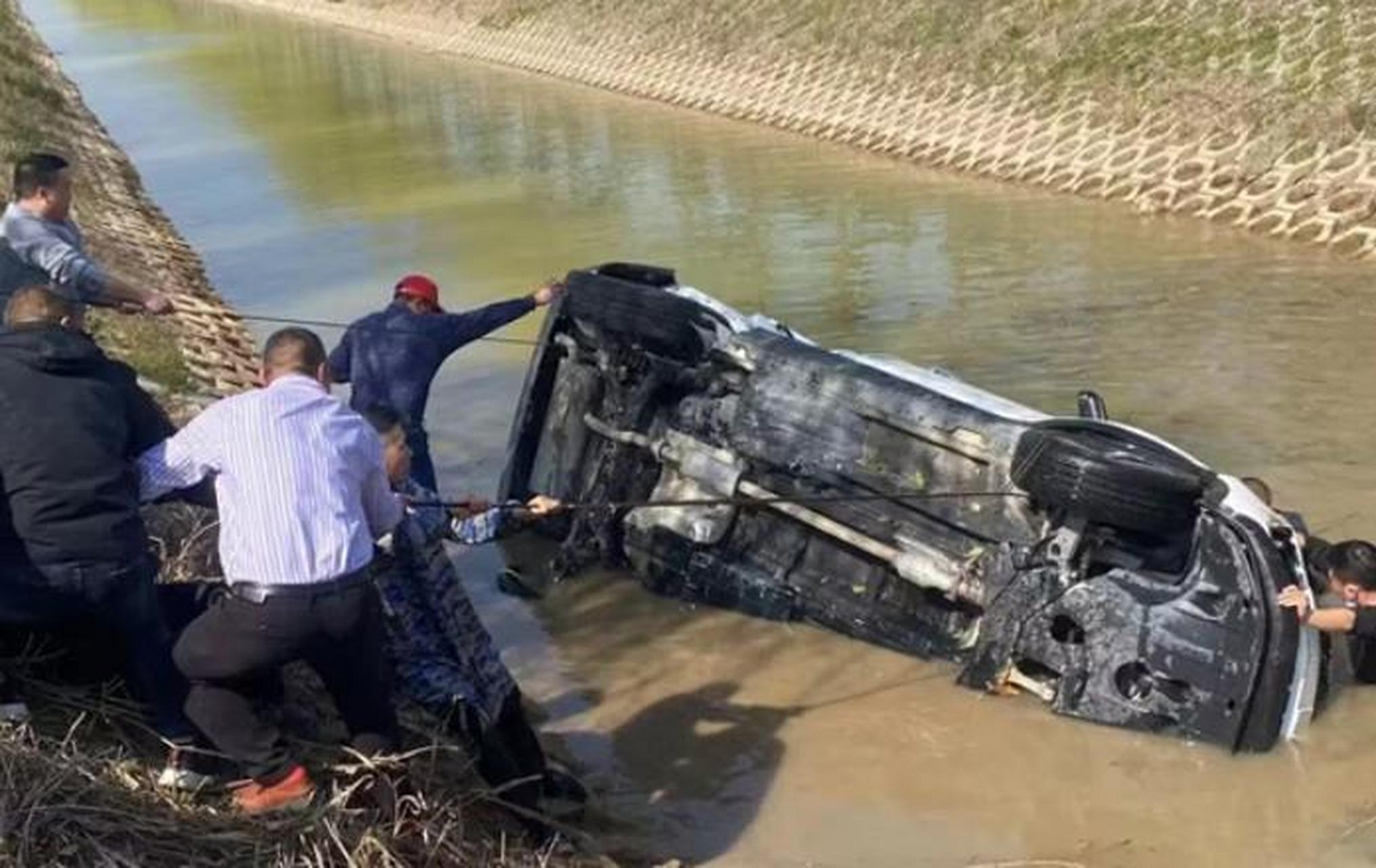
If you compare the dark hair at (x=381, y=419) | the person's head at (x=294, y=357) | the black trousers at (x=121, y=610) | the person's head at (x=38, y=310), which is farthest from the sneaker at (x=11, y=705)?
the dark hair at (x=381, y=419)

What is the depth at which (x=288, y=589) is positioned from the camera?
427cm

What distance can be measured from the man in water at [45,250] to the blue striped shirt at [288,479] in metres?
3.26

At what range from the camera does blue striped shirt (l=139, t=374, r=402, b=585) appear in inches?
168

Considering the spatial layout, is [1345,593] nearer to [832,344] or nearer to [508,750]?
[508,750]

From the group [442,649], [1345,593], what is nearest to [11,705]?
[442,649]

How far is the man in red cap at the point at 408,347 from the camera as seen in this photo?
762 centimetres

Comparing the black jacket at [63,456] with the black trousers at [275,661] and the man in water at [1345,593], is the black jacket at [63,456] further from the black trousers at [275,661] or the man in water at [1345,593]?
the man in water at [1345,593]

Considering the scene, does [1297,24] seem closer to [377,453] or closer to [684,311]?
[684,311]

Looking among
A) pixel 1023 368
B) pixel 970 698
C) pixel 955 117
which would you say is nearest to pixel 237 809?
pixel 970 698

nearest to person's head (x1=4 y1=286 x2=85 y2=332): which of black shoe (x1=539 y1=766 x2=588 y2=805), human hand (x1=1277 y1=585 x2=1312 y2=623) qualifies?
black shoe (x1=539 y1=766 x2=588 y2=805)

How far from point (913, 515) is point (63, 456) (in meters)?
3.59

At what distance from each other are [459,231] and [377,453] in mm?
13920

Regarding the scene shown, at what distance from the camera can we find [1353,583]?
5.94m

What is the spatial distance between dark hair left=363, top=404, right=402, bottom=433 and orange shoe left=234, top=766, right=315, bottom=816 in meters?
1.08
